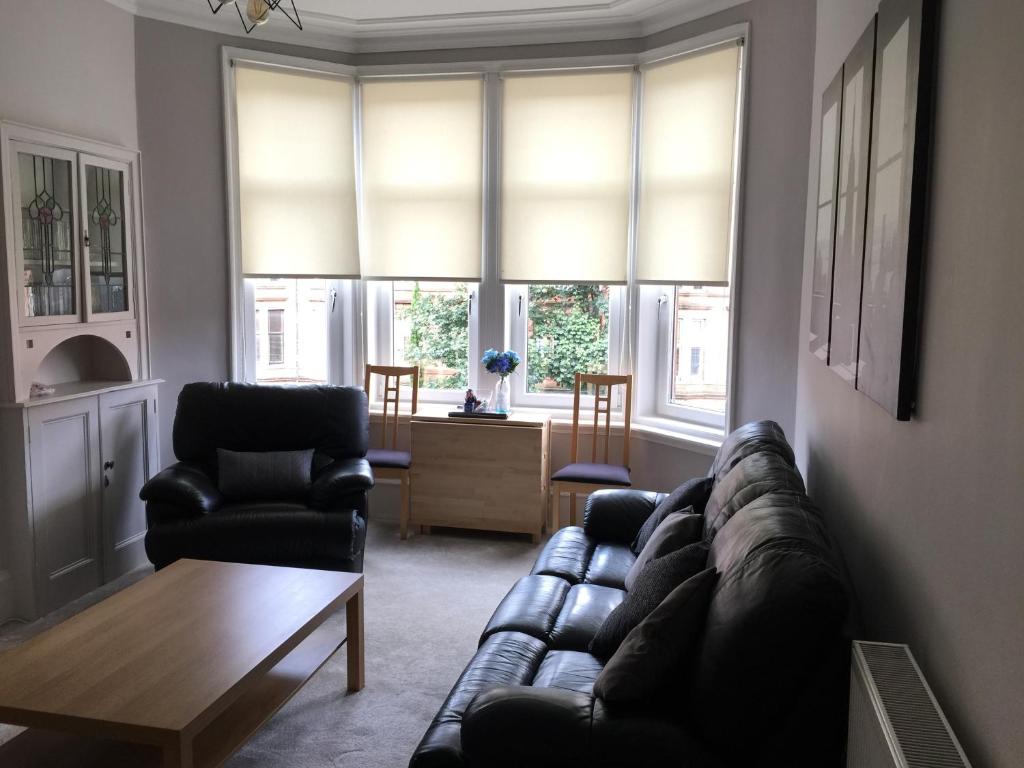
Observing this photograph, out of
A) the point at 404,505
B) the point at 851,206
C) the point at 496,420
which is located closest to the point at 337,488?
the point at 404,505

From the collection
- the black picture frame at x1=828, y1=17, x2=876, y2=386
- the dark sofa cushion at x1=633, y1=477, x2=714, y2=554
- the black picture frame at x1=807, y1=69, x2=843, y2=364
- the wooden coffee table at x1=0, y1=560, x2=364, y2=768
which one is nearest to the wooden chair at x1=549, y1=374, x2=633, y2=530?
the dark sofa cushion at x1=633, y1=477, x2=714, y2=554

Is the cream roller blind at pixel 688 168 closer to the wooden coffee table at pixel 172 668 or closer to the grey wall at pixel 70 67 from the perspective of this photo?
the wooden coffee table at pixel 172 668

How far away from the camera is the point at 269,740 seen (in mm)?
2664

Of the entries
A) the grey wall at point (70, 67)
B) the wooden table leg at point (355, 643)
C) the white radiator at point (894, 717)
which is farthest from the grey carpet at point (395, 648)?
the grey wall at point (70, 67)

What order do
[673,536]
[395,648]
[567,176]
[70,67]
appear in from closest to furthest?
[673,536]
[395,648]
[70,67]
[567,176]

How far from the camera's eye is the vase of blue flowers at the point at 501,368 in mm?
4797

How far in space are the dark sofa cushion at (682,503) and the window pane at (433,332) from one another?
241 centimetres

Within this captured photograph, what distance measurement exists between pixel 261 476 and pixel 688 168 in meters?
2.73

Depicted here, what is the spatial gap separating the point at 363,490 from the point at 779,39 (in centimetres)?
288

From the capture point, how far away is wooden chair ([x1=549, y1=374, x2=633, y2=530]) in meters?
4.45

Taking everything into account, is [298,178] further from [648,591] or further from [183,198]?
[648,591]

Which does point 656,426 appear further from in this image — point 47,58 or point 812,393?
point 47,58

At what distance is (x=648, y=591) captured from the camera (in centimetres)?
213

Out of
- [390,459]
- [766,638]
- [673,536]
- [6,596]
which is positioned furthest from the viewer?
[390,459]
